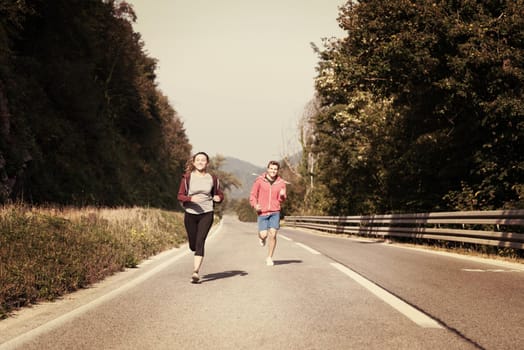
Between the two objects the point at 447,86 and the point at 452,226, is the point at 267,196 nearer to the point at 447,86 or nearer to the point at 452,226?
the point at 447,86

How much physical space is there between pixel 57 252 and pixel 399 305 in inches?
187

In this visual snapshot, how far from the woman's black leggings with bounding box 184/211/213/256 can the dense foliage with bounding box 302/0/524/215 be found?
855cm

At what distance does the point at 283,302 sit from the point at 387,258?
5924 millimetres

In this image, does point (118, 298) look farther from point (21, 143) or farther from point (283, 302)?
point (21, 143)

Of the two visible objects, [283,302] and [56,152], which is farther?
[56,152]

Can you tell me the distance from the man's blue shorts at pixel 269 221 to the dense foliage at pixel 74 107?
9654 mm

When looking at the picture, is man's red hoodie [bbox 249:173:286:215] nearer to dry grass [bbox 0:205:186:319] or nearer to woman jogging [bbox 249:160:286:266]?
woman jogging [bbox 249:160:286:266]

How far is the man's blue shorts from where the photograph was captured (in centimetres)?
954

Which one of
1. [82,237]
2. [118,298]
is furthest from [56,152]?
[118,298]

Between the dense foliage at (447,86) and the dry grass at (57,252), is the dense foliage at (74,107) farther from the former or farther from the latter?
the dense foliage at (447,86)

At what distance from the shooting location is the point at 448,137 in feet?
55.5

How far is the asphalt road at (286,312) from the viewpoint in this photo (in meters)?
4.11

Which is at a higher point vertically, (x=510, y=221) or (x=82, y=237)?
(x=510, y=221)

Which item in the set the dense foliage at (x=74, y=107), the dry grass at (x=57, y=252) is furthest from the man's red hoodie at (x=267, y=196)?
the dense foliage at (x=74, y=107)
